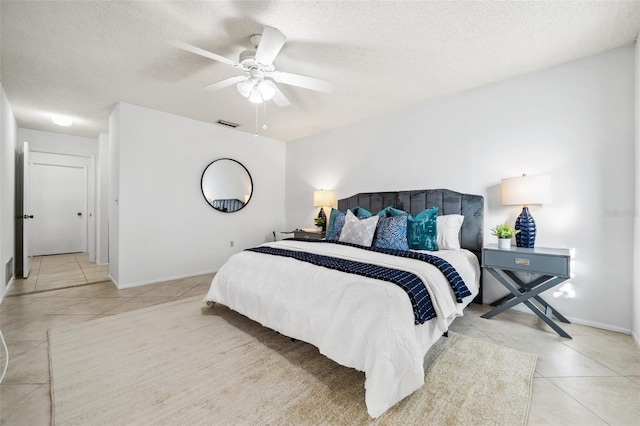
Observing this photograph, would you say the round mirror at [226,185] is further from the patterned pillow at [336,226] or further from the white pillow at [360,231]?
the white pillow at [360,231]

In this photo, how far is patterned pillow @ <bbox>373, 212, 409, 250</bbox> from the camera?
2857mm

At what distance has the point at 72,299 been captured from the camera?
10.8 feet

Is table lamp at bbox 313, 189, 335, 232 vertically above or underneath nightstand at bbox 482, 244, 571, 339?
above

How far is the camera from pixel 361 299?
1.70 meters

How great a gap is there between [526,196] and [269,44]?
2639mm

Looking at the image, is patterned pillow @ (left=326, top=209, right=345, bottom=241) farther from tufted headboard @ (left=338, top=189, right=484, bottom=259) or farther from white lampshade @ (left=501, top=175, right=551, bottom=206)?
white lampshade @ (left=501, top=175, right=551, bottom=206)

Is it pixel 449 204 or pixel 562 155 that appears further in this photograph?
pixel 449 204

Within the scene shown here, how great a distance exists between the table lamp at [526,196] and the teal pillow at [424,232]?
0.72m

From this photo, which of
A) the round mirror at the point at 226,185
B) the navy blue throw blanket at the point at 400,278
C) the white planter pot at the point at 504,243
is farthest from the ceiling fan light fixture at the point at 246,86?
the white planter pot at the point at 504,243

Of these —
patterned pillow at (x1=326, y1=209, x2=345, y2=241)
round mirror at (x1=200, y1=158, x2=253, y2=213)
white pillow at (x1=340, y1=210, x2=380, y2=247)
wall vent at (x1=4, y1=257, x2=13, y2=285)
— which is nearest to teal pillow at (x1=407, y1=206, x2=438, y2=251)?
white pillow at (x1=340, y1=210, x2=380, y2=247)

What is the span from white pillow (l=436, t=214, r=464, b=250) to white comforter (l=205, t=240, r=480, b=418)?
0.22 metres

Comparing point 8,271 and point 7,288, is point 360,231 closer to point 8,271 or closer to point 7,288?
point 7,288

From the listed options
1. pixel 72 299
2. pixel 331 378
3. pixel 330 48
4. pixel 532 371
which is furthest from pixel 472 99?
pixel 72 299

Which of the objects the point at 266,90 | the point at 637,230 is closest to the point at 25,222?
the point at 266,90
